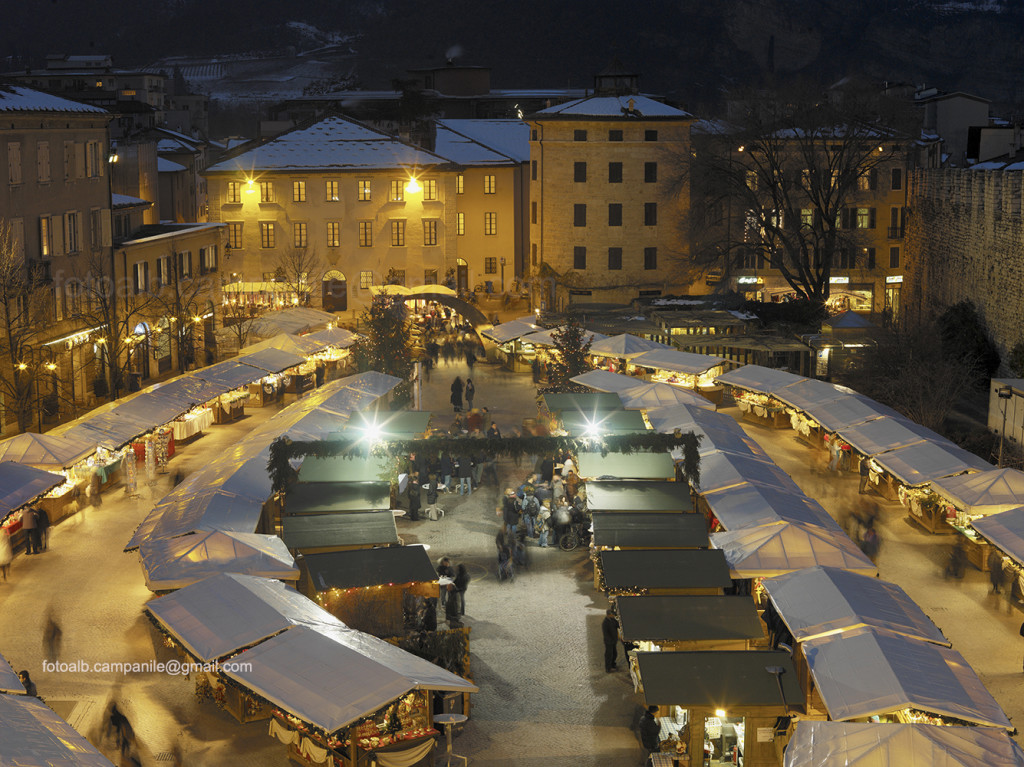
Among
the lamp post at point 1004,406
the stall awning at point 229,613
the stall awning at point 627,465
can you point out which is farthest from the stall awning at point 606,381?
the stall awning at point 229,613

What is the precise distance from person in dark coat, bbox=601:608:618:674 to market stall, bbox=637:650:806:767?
2.39 meters

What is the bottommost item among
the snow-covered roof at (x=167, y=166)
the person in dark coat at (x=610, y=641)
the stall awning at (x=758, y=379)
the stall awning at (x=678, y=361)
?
the person in dark coat at (x=610, y=641)

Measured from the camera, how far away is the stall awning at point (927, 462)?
88.9 feet

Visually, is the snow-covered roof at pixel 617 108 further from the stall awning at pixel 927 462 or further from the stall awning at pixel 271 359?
the stall awning at pixel 927 462

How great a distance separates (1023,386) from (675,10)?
131m

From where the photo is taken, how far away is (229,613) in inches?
746

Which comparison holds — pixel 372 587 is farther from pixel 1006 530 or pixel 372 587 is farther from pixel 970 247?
pixel 970 247

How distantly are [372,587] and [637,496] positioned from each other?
22.9 ft

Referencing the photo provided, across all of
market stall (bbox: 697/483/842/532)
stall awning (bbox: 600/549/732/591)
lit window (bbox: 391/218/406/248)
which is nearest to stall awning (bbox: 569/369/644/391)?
market stall (bbox: 697/483/842/532)

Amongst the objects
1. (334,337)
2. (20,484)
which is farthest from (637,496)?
(334,337)

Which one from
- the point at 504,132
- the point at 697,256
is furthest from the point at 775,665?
the point at 504,132

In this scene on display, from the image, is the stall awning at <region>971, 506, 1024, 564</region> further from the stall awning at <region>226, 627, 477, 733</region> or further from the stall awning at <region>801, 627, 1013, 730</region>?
the stall awning at <region>226, 627, 477, 733</region>

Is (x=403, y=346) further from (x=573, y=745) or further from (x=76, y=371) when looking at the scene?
(x=573, y=745)

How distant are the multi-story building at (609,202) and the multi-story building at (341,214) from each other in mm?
4849
